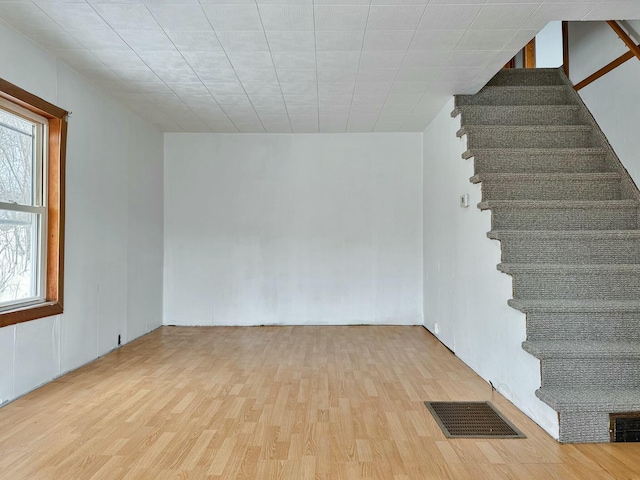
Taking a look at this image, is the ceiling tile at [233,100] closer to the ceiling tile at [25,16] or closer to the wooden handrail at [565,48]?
the ceiling tile at [25,16]

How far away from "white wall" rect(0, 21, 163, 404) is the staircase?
11.0 ft

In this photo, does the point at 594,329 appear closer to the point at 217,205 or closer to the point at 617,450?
the point at 617,450

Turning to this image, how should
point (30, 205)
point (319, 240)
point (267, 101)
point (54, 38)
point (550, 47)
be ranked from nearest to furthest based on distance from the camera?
point (54, 38) < point (30, 205) < point (267, 101) < point (550, 47) < point (319, 240)

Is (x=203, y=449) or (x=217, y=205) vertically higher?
(x=217, y=205)

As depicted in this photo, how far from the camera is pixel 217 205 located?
6.36 meters

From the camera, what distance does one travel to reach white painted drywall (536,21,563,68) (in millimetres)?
5344

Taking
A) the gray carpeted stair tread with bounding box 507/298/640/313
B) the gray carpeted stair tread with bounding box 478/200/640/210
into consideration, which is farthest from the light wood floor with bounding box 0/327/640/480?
the gray carpeted stair tread with bounding box 478/200/640/210

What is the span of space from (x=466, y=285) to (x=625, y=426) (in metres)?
1.89

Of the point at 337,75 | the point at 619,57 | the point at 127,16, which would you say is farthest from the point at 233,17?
the point at 619,57

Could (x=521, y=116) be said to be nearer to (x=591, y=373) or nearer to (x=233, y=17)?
(x=591, y=373)

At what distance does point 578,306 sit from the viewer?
2996mm

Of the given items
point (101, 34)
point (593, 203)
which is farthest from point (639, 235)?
point (101, 34)

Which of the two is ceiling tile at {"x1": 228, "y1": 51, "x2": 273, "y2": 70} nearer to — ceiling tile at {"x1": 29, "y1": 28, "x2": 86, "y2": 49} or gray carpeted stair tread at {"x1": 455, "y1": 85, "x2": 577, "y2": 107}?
ceiling tile at {"x1": 29, "y1": 28, "x2": 86, "y2": 49}

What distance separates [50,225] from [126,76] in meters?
1.44
